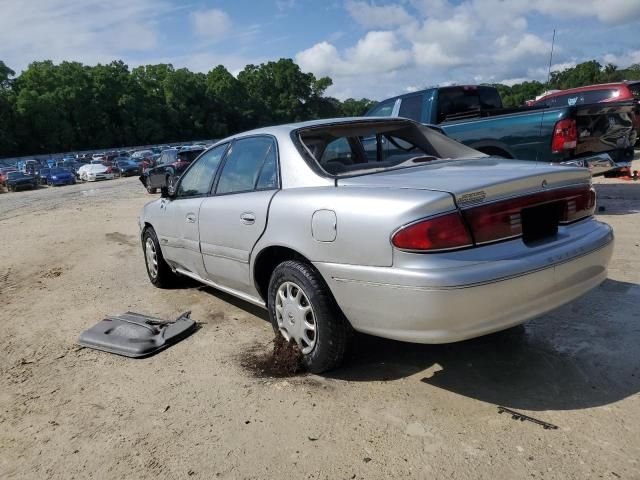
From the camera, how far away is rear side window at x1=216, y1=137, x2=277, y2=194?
3.79 meters

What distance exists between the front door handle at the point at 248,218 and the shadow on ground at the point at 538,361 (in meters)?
1.17

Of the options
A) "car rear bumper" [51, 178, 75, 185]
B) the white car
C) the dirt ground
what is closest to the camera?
the dirt ground

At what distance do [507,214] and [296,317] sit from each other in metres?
1.43

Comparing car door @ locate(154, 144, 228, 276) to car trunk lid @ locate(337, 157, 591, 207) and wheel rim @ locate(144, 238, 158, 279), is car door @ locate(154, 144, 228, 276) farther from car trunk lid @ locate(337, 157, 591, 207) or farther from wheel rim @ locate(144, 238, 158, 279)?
car trunk lid @ locate(337, 157, 591, 207)

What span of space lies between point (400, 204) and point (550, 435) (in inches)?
53.0

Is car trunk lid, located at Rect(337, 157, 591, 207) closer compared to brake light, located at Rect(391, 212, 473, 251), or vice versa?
brake light, located at Rect(391, 212, 473, 251)

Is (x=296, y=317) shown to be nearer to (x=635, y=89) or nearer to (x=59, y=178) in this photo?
(x=635, y=89)

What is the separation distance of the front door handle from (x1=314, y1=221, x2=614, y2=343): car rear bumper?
2.69 ft

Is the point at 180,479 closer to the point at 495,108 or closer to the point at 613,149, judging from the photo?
the point at 613,149

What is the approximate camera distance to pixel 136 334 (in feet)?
14.3

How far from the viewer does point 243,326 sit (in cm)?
453

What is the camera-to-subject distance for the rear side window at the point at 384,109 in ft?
29.8

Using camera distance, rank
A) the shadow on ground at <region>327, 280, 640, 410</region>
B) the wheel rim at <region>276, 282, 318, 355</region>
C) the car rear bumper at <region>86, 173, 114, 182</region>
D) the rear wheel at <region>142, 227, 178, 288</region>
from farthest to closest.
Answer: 1. the car rear bumper at <region>86, 173, 114, 182</region>
2. the rear wheel at <region>142, 227, 178, 288</region>
3. the wheel rim at <region>276, 282, 318, 355</region>
4. the shadow on ground at <region>327, 280, 640, 410</region>

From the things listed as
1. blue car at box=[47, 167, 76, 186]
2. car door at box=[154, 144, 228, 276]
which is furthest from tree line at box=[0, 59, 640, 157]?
car door at box=[154, 144, 228, 276]
